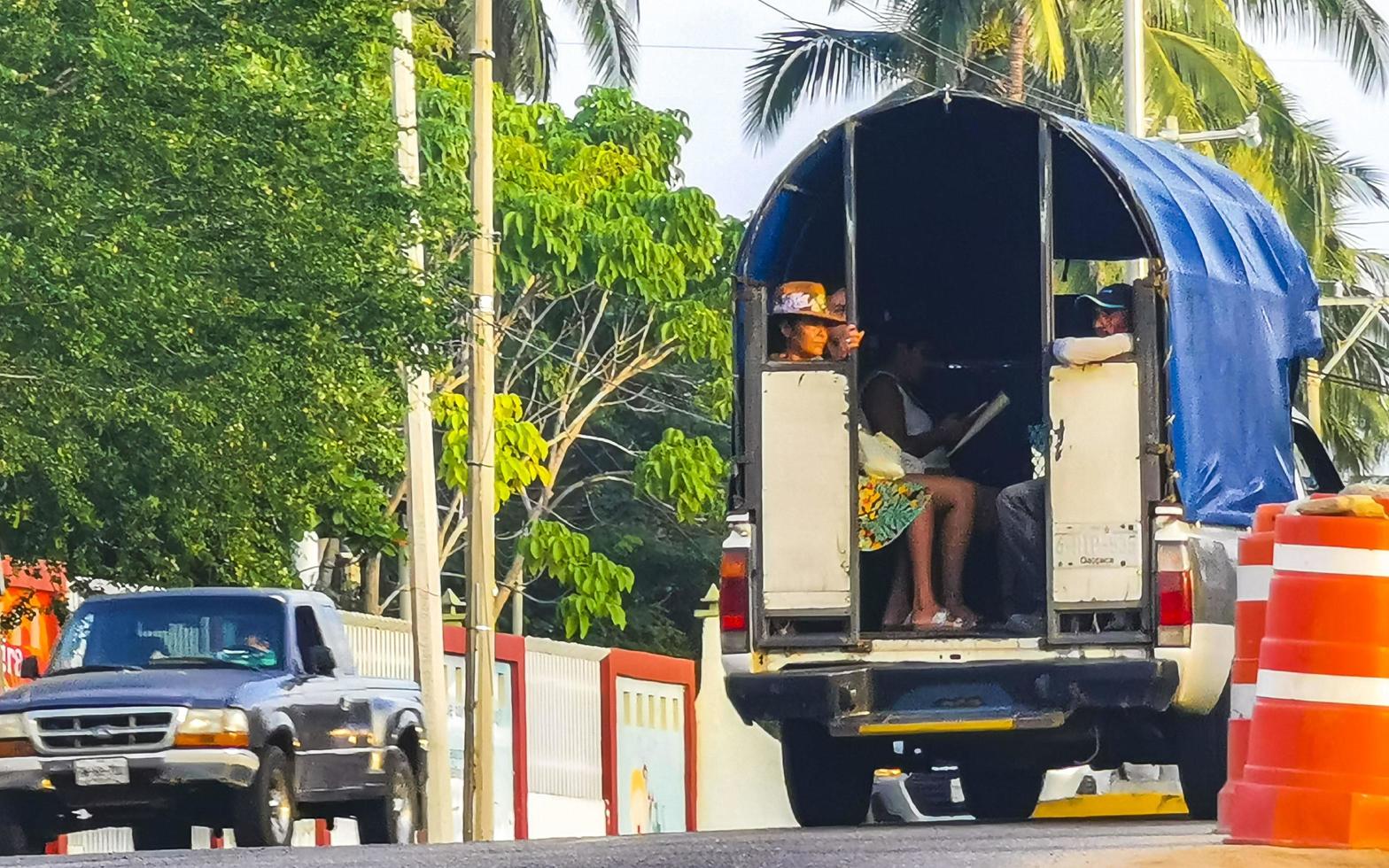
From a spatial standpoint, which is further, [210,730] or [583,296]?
[583,296]

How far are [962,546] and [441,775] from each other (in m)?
11.5

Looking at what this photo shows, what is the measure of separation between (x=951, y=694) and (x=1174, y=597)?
1.09 meters

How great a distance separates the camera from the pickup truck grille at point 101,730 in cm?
1545

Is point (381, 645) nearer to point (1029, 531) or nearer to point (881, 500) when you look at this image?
point (881, 500)

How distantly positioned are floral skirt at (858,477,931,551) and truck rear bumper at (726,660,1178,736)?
992mm

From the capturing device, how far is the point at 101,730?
15.5 m

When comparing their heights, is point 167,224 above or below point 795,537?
above

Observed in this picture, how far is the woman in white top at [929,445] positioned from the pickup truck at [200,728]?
146 inches

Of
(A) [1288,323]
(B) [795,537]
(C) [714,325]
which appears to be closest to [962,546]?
(B) [795,537]

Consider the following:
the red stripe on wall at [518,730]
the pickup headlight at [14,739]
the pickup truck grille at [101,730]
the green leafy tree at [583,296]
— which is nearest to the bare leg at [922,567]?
the pickup truck grille at [101,730]

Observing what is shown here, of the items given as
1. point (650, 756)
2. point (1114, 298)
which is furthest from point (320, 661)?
point (650, 756)

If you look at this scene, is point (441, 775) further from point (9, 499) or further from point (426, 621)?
point (9, 499)

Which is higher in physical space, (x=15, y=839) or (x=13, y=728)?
(x=13, y=728)

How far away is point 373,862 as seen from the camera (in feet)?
36.6
